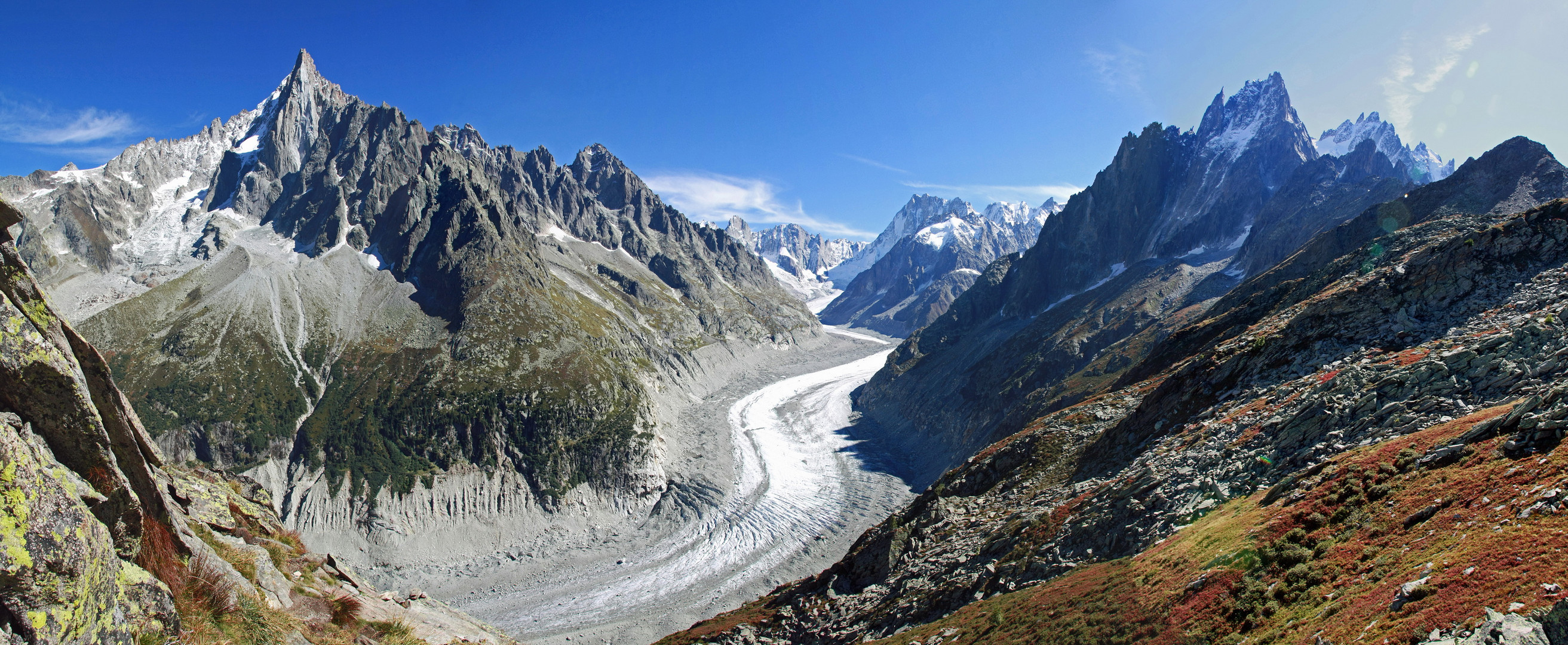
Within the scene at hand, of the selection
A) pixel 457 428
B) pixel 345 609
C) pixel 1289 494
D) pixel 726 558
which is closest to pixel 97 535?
pixel 345 609

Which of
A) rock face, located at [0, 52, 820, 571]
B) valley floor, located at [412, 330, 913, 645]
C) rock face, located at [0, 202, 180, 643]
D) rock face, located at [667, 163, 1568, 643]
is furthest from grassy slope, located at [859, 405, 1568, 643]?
rock face, located at [0, 52, 820, 571]

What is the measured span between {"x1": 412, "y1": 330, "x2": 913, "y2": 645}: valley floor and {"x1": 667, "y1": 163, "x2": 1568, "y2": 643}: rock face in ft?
119

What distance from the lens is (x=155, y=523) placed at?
14023 mm

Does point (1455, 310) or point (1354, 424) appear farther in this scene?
point (1455, 310)

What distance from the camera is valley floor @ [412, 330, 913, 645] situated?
7594 centimetres

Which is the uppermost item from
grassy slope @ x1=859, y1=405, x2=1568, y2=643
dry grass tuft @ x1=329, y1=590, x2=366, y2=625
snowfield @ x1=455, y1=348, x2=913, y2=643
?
dry grass tuft @ x1=329, y1=590, x2=366, y2=625

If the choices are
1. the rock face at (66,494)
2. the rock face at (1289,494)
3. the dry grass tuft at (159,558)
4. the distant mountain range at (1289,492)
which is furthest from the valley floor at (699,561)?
the rock face at (66,494)

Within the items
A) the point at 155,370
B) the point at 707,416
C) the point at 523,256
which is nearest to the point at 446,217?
the point at 523,256

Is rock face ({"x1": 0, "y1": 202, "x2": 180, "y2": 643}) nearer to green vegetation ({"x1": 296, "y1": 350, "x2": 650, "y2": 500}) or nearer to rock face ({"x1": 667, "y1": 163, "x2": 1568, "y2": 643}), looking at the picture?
rock face ({"x1": 667, "y1": 163, "x2": 1568, "y2": 643})

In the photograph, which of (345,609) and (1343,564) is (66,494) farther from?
(1343,564)

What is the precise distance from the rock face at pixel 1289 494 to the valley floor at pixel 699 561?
36122mm

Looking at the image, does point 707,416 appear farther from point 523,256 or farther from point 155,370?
point 155,370

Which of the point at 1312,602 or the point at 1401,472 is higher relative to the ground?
the point at 1401,472

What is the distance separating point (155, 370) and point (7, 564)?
159 meters
